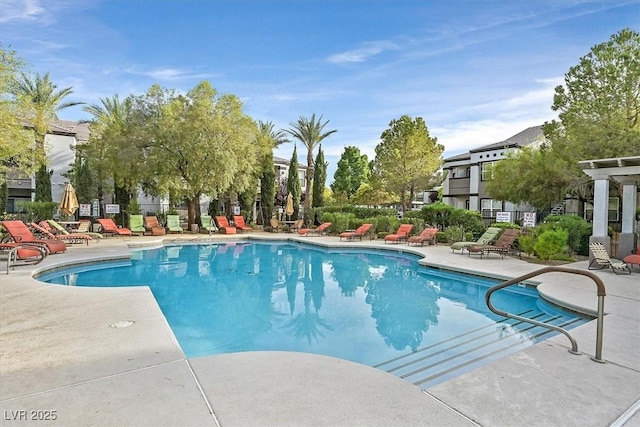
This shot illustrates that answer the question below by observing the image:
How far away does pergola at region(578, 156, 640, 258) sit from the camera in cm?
1074

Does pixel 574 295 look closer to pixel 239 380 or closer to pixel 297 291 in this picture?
pixel 297 291

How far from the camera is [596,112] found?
54.3 ft

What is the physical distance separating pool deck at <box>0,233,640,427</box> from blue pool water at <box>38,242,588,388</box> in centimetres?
98

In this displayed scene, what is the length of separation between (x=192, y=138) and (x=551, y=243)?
17263mm

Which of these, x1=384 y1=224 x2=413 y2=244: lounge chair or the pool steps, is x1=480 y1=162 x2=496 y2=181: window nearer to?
x1=384 y1=224 x2=413 y2=244: lounge chair

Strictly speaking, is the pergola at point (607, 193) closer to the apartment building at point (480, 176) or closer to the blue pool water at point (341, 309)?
the blue pool water at point (341, 309)

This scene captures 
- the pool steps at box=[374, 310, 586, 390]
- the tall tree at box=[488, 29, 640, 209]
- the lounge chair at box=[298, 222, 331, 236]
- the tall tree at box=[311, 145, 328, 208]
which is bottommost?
the pool steps at box=[374, 310, 586, 390]

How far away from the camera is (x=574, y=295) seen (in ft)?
24.4

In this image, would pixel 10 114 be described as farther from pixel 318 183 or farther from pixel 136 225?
pixel 318 183

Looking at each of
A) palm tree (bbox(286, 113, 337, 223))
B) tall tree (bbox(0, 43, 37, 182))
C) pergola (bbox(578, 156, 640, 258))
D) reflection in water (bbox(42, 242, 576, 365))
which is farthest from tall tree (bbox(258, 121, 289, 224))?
pergola (bbox(578, 156, 640, 258))

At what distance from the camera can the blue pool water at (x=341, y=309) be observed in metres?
5.57

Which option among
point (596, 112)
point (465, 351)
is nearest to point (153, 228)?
point (465, 351)

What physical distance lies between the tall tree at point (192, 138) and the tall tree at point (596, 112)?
16356mm

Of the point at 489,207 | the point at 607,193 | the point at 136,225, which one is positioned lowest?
the point at 136,225
